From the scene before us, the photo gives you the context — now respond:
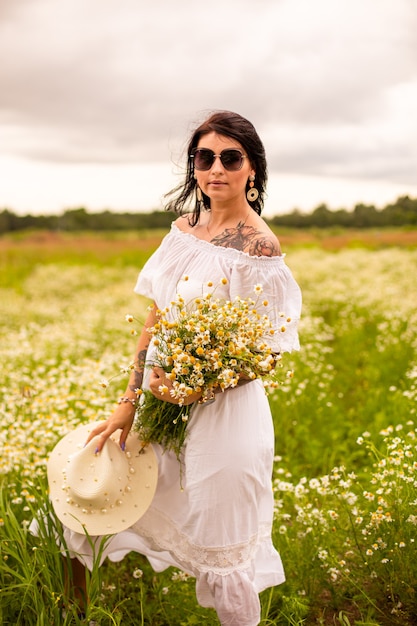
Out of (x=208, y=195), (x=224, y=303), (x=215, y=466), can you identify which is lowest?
(x=215, y=466)

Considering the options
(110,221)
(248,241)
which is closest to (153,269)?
(248,241)

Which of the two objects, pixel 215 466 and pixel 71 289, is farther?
pixel 71 289

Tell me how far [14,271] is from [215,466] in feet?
54.5

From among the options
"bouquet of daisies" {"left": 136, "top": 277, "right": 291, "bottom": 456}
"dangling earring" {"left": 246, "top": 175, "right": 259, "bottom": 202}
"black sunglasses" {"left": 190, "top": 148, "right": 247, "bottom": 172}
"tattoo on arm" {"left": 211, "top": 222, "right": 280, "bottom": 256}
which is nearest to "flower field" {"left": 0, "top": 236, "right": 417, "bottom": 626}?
"bouquet of daisies" {"left": 136, "top": 277, "right": 291, "bottom": 456}

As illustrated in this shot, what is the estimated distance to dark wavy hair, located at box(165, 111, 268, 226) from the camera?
2.84m

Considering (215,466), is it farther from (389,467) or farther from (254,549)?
(389,467)

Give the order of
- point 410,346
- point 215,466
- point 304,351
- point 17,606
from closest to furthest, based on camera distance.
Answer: point 215,466, point 17,606, point 304,351, point 410,346

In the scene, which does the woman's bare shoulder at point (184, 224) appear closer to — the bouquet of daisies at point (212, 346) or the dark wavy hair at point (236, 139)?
the dark wavy hair at point (236, 139)

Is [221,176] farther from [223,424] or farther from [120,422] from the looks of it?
[120,422]

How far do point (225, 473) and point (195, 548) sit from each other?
1.34 ft

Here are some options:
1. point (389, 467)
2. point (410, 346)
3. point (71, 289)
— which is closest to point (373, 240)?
point (71, 289)

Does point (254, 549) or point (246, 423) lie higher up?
point (246, 423)

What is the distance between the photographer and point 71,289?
15.2 meters

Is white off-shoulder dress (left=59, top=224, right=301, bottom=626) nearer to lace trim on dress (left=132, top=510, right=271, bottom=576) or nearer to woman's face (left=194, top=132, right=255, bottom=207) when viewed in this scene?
lace trim on dress (left=132, top=510, right=271, bottom=576)
